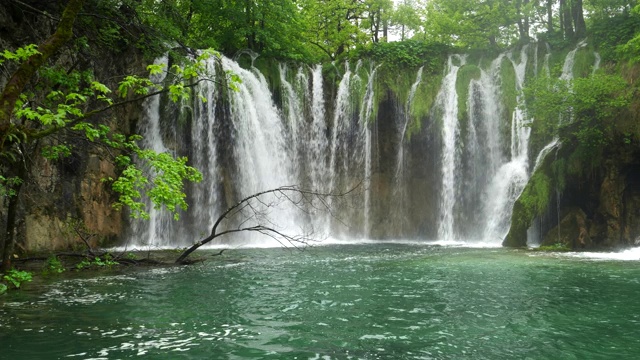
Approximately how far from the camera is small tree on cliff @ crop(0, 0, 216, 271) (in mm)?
5234

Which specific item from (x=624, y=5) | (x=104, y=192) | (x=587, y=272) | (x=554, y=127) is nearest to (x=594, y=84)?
(x=554, y=127)

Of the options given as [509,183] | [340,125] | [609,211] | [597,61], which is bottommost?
[609,211]

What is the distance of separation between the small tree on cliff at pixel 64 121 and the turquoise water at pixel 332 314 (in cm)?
192

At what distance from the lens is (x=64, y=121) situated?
5.88 m

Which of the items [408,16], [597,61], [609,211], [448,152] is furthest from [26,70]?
[408,16]

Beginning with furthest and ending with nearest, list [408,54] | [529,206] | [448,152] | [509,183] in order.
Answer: [408,54]
[448,152]
[509,183]
[529,206]

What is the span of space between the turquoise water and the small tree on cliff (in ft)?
6.31

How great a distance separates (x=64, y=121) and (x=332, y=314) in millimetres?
4868

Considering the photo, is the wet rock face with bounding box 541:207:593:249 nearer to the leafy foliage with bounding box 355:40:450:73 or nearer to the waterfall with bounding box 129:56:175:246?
the leafy foliage with bounding box 355:40:450:73

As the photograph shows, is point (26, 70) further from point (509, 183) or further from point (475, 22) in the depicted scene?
point (475, 22)

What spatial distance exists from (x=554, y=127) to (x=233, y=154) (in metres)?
14.9

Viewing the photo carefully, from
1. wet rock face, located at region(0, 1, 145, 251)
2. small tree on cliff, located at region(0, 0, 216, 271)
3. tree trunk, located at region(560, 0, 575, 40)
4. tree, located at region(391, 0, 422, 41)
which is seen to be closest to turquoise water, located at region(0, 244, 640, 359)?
small tree on cliff, located at region(0, 0, 216, 271)

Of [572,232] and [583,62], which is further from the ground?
[583,62]

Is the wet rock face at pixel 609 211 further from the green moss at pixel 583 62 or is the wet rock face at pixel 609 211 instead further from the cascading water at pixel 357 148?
the green moss at pixel 583 62
